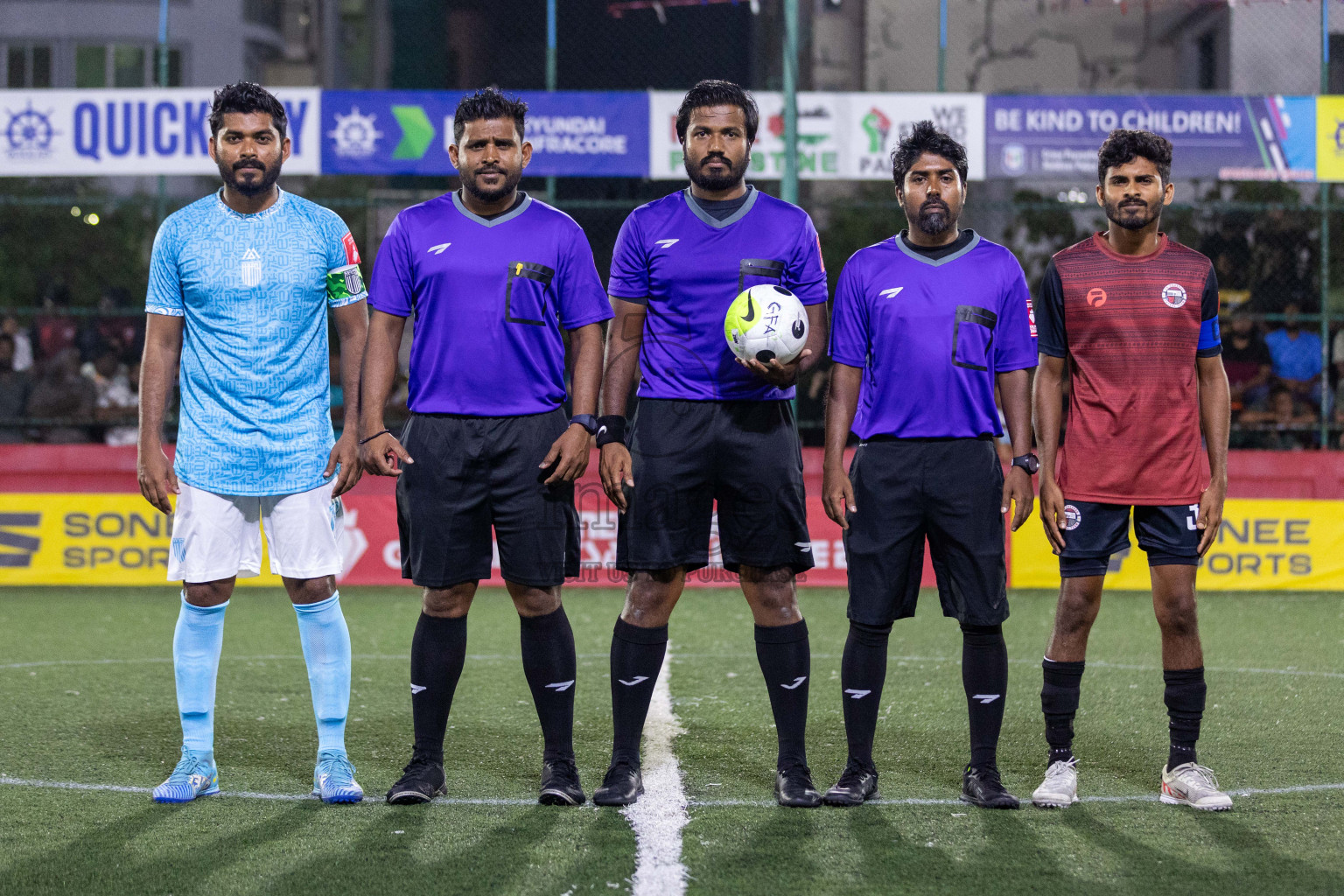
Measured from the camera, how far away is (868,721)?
4391 mm

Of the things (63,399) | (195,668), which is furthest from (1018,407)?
(63,399)

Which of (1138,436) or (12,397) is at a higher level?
(12,397)

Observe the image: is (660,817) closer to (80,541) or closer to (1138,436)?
(1138,436)

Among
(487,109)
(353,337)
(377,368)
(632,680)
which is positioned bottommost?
(632,680)

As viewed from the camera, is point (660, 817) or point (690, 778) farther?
point (690, 778)

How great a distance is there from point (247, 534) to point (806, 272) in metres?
1.96

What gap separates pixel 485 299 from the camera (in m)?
4.27

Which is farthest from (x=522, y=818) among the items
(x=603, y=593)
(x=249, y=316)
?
(x=603, y=593)

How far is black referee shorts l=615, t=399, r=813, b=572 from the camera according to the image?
14.1ft

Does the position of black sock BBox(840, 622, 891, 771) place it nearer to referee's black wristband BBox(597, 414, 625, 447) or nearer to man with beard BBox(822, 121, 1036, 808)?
man with beard BBox(822, 121, 1036, 808)

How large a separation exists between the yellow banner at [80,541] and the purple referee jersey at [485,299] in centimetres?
651

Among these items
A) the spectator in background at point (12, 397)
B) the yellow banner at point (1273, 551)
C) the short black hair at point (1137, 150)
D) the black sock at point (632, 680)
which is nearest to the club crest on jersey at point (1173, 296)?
the short black hair at point (1137, 150)

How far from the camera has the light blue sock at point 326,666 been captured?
14.7 feet

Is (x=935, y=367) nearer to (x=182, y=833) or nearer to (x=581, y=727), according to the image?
(x=581, y=727)
